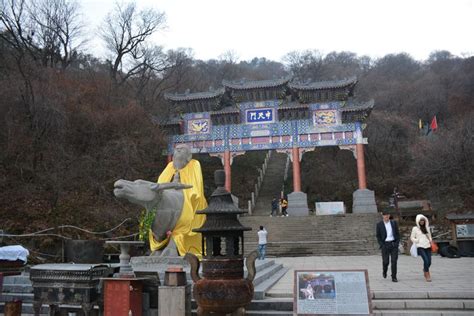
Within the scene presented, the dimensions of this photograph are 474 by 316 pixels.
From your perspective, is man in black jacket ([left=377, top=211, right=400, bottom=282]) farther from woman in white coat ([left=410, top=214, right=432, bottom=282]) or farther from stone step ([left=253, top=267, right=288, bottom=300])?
stone step ([left=253, top=267, right=288, bottom=300])

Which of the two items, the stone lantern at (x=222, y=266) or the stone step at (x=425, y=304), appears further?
the stone step at (x=425, y=304)

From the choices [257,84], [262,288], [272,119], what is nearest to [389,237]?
[262,288]

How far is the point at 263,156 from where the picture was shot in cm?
3528

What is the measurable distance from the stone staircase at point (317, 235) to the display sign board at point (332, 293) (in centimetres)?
1143

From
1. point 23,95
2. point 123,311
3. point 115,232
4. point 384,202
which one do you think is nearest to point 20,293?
point 123,311

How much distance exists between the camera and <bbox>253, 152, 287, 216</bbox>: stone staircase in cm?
2525

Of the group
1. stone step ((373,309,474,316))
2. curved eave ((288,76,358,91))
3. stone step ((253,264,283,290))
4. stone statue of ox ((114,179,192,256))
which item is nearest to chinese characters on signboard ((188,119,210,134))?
curved eave ((288,76,358,91))

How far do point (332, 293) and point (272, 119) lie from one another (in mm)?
18805

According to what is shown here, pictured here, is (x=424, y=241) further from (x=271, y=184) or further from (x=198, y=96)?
(x=271, y=184)

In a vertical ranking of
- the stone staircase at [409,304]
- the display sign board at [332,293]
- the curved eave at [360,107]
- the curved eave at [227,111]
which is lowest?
the stone staircase at [409,304]

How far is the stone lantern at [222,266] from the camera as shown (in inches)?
185

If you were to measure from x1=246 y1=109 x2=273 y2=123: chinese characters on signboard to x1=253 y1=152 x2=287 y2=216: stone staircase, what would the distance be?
5.42m

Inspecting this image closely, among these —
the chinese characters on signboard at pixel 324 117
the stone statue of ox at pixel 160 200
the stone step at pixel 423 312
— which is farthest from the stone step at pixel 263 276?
the chinese characters on signboard at pixel 324 117

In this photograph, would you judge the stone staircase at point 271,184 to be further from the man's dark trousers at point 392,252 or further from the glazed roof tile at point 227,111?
the man's dark trousers at point 392,252
